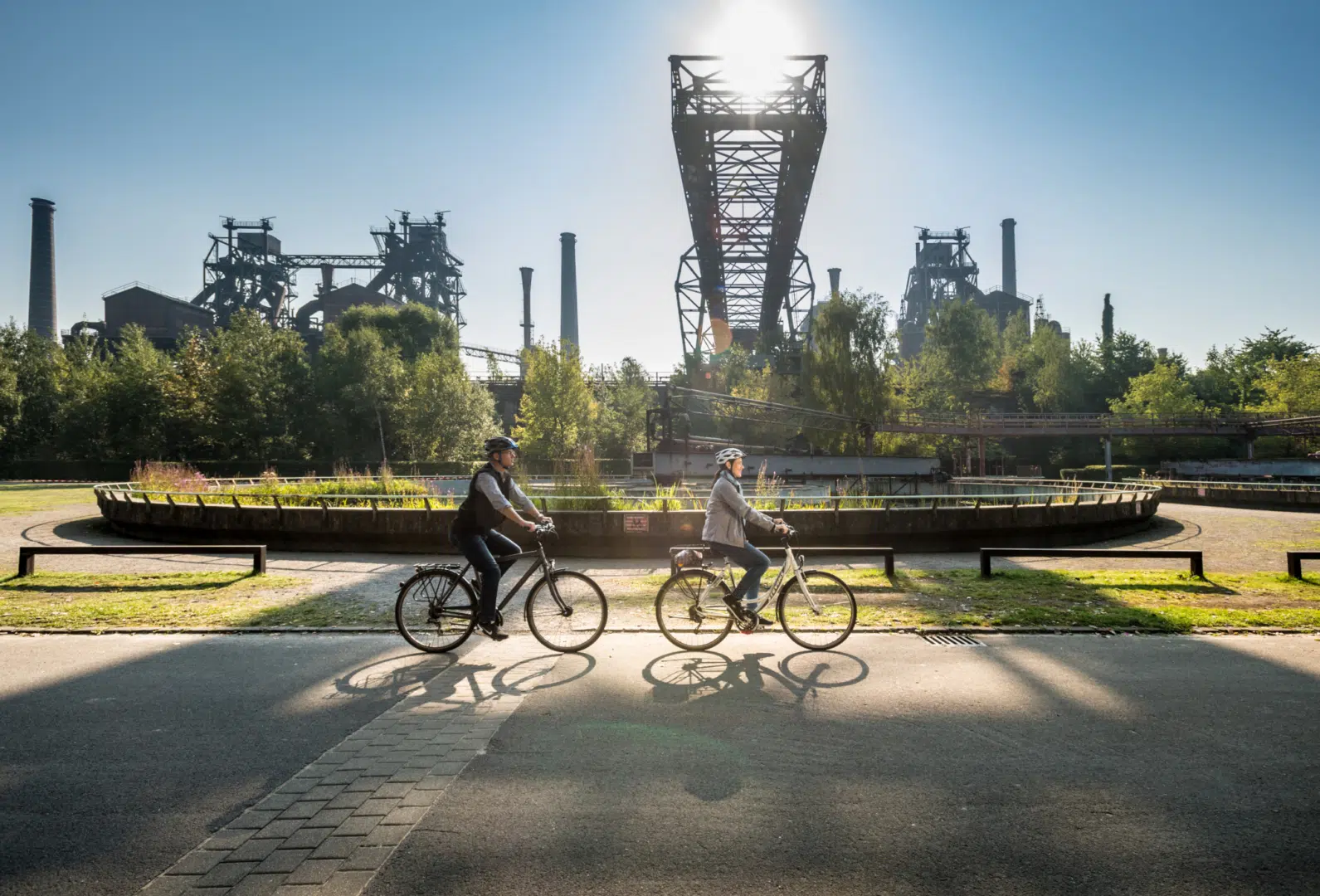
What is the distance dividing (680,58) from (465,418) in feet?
96.1

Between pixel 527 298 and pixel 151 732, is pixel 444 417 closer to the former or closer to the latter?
pixel 151 732

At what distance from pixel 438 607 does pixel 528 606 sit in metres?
0.90

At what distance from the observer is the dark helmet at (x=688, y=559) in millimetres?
7648

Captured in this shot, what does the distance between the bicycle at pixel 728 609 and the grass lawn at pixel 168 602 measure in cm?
363

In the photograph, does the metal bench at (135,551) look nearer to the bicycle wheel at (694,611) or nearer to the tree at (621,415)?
the bicycle wheel at (694,611)

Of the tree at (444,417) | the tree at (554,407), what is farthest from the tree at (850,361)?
the tree at (444,417)

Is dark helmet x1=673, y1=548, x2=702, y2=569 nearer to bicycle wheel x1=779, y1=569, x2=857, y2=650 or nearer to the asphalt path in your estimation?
bicycle wheel x1=779, y1=569, x2=857, y2=650

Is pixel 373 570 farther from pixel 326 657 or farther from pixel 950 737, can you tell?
pixel 950 737

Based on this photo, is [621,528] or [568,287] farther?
[568,287]

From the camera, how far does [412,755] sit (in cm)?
479

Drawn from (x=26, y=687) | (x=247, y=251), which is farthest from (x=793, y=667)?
(x=247, y=251)

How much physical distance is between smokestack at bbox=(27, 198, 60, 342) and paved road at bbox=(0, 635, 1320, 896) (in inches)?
4765

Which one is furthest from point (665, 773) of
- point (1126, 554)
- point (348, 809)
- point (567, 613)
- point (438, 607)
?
point (1126, 554)

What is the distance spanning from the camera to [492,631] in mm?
7500
